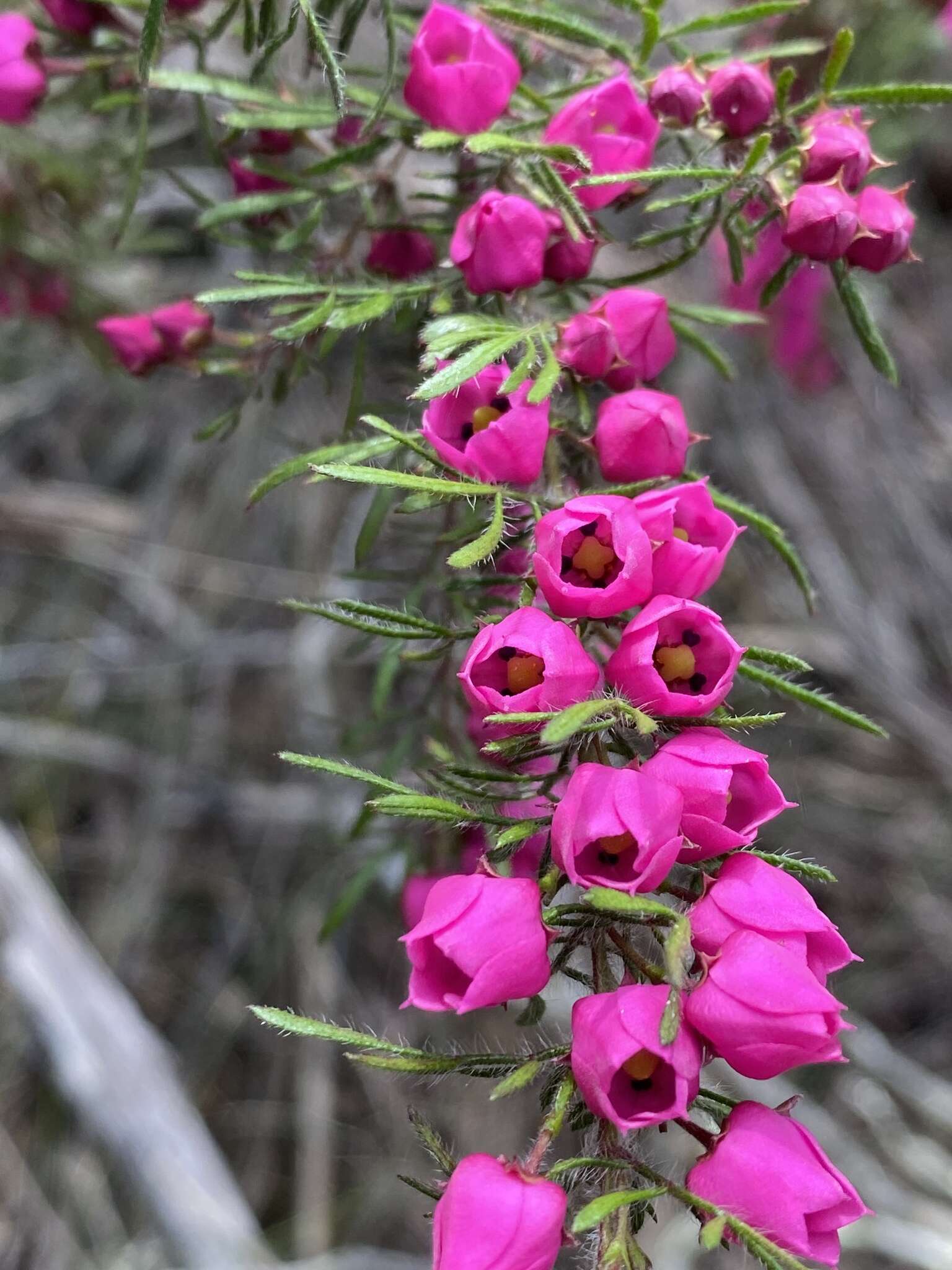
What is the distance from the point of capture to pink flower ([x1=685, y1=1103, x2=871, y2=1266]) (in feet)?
2.30

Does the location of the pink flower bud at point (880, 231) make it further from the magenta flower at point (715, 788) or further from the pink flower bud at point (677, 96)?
the magenta flower at point (715, 788)

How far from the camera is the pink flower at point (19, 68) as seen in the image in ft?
4.01

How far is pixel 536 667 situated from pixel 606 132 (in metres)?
0.57

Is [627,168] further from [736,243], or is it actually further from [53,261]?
[53,261]

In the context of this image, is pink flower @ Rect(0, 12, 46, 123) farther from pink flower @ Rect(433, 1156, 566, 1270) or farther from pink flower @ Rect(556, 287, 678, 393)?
pink flower @ Rect(433, 1156, 566, 1270)

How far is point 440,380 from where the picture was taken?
2.79 ft

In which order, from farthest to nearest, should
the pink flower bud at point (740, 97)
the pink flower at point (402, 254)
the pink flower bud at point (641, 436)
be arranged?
the pink flower at point (402, 254)
the pink flower bud at point (740, 97)
the pink flower bud at point (641, 436)

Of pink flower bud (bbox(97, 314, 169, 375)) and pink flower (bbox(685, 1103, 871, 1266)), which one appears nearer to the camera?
pink flower (bbox(685, 1103, 871, 1266))

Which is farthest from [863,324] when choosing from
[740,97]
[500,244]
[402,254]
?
[402,254]

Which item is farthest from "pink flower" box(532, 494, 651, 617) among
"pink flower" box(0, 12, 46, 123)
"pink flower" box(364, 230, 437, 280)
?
"pink flower" box(0, 12, 46, 123)

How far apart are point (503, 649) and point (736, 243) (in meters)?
0.56

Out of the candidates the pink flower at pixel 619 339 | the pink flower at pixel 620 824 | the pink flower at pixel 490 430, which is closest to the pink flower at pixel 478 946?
the pink flower at pixel 620 824

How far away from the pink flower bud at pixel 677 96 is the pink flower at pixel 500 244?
0.63 feet

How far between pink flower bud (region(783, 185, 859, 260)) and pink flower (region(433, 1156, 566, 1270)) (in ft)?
2.67
